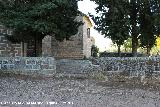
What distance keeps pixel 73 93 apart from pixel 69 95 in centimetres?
65

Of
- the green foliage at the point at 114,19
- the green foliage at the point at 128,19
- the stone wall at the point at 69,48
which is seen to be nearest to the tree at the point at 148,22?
the green foliage at the point at 128,19

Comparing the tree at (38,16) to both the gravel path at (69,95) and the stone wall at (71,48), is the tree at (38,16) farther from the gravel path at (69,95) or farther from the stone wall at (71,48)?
the stone wall at (71,48)

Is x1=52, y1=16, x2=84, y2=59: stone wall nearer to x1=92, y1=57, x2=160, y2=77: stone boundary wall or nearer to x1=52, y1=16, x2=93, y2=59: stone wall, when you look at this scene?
x1=52, y1=16, x2=93, y2=59: stone wall

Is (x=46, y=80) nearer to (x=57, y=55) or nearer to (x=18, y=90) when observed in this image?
(x=18, y=90)

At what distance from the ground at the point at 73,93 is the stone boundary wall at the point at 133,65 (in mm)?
2943

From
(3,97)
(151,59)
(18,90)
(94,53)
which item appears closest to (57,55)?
(94,53)

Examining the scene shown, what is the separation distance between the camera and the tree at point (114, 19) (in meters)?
26.4

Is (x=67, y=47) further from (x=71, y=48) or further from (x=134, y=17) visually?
(x=134, y=17)

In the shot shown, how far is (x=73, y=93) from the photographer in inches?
645

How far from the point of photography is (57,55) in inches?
1447

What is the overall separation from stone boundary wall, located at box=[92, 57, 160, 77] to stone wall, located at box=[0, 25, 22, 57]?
8.44m

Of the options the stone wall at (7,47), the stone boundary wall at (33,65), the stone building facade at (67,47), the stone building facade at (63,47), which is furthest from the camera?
the stone building facade at (67,47)

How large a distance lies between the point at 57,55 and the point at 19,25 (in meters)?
11.8

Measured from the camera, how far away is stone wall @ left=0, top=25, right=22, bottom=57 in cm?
3061
